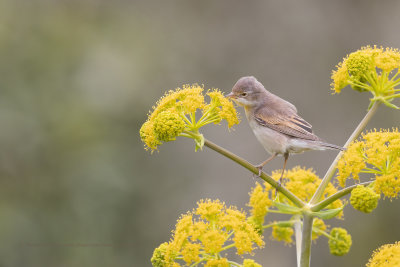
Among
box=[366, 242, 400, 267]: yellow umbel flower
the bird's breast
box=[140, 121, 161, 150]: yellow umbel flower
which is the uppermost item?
the bird's breast

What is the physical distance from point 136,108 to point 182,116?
471 cm

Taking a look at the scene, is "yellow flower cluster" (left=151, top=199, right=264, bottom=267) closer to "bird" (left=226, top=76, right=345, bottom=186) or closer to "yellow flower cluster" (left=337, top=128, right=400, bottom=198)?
"yellow flower cluster" (left=337, top=128, right=400, bottom=198)

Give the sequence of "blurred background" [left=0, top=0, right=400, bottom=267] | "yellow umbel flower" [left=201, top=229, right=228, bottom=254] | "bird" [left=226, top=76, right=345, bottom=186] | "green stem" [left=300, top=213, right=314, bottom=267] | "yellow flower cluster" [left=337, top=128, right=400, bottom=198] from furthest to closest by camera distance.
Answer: "blurred background" [left=0, top=0, right=400, bottom=267] < "bird" [left=226, top=76, right=345, bottom=186] < "green stem" [left=300, top=213, right=314, bottom=267] < "yellow flower cluster" [left=337, top=128, right=400, bottom=198] < "yellow umbel flower" [left=201, top=229, right=228, bottom=254]

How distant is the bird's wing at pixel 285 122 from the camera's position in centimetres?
429

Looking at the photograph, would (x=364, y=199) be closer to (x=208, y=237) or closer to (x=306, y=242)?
(x=306, y=242)

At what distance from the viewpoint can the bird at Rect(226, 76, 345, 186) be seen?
4.27 m

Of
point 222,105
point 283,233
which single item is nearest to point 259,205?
point 283,233

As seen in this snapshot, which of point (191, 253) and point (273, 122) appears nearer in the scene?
point (191, 253)

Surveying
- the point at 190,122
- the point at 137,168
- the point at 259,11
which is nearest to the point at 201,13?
the point at 259,11

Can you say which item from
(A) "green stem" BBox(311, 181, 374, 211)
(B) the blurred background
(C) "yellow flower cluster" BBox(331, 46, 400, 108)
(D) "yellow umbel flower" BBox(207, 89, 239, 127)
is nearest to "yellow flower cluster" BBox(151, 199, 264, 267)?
(A) "green stem" BBox(311, 181, 374, 211)

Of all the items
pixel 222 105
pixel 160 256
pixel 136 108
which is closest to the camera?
pixel 160 256

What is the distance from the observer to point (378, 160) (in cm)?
326

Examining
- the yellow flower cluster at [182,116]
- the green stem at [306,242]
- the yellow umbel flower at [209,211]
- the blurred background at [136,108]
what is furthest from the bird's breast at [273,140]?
the blurred background at [136,108]

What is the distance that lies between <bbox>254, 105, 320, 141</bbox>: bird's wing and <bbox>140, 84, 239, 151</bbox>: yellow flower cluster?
780mm
